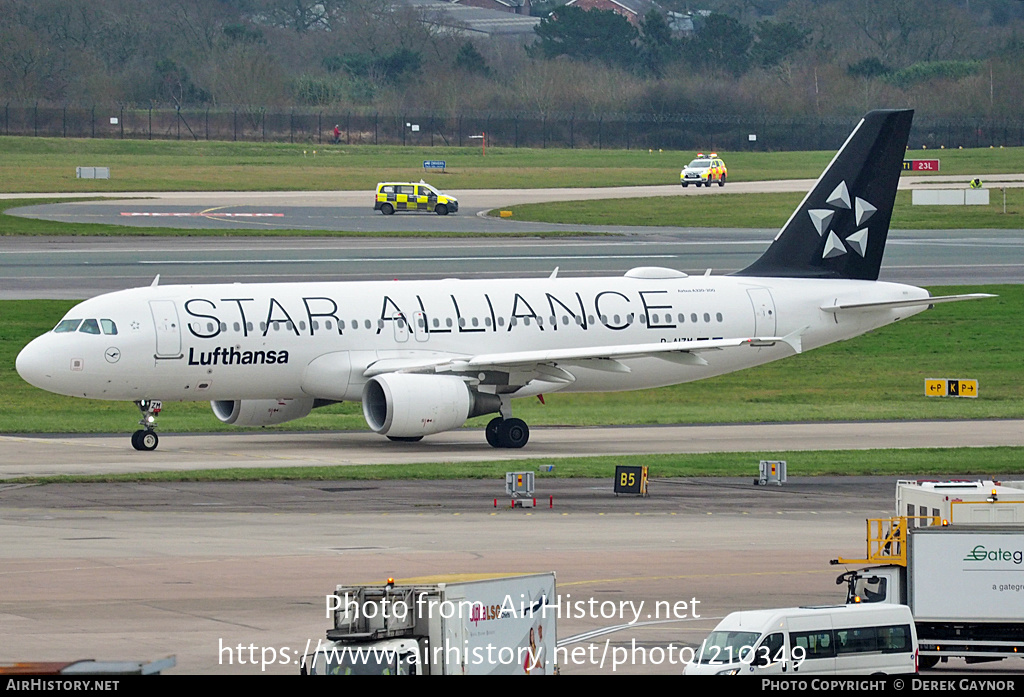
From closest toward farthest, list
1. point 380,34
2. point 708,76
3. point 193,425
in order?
point 193,425 < point 708,76 < point 380,34

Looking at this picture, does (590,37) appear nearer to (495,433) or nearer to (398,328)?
(398,328)

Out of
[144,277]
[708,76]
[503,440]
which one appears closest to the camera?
[503,440]

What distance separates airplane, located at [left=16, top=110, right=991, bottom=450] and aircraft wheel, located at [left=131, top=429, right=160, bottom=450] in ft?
0.13

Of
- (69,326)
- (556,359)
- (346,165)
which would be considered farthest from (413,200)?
(69,326)

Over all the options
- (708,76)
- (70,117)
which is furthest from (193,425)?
(708,76)

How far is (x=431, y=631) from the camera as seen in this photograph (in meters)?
18.6

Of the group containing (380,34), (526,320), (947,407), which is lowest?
(947,407)

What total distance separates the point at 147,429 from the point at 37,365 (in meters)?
3.63

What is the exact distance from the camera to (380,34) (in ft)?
656

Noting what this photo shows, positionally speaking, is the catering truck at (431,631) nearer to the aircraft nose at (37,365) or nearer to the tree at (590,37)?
the aircraft nose at (37,365)

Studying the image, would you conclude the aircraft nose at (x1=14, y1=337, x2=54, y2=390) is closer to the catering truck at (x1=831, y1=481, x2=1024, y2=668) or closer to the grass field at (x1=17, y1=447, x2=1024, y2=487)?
the grass field at (x1=17, y1=447, x2=1024, y2=487)
